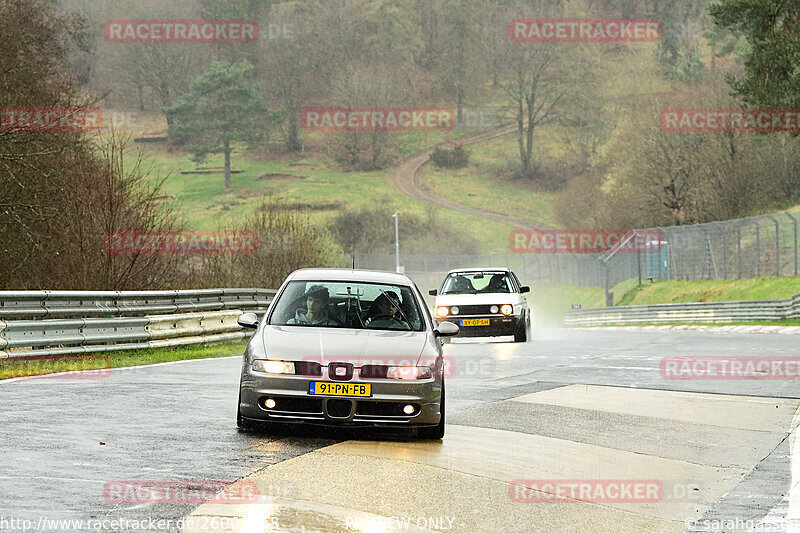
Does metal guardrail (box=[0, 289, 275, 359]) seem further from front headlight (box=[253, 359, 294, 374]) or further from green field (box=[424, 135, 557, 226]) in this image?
green field (box=[424, 135, 557, 226])

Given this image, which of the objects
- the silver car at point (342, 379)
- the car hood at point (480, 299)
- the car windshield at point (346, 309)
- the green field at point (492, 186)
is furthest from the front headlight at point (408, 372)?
the green field at point (492, 186)

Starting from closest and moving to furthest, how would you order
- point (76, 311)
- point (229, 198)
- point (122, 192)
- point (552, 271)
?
point (76, 311) → point (122, 192) → point (552, 271) → point (229, 198)

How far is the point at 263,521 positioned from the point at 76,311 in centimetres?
1194

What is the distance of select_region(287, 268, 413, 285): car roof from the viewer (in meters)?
11.0

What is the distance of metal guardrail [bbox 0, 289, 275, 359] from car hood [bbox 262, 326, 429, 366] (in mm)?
7009

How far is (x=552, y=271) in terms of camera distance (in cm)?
7769

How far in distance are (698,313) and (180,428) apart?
36207 millimetres

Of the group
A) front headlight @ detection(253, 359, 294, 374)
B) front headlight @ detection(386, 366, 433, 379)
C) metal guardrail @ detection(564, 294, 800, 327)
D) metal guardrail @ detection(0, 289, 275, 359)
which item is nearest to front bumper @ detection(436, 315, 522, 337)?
metal guardrail @ detection(0, 289, 275, 359)

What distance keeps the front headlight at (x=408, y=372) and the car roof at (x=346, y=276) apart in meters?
1.59

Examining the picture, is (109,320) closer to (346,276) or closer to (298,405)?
(346,276)

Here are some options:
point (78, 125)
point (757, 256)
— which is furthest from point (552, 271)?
point (78, 125)

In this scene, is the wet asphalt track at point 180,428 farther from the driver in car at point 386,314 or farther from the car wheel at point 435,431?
the driver in car at point 386,314

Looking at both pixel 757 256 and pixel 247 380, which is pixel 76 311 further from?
pixel 757 256

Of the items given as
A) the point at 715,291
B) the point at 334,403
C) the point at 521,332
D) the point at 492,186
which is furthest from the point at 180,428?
the point at 492,186
